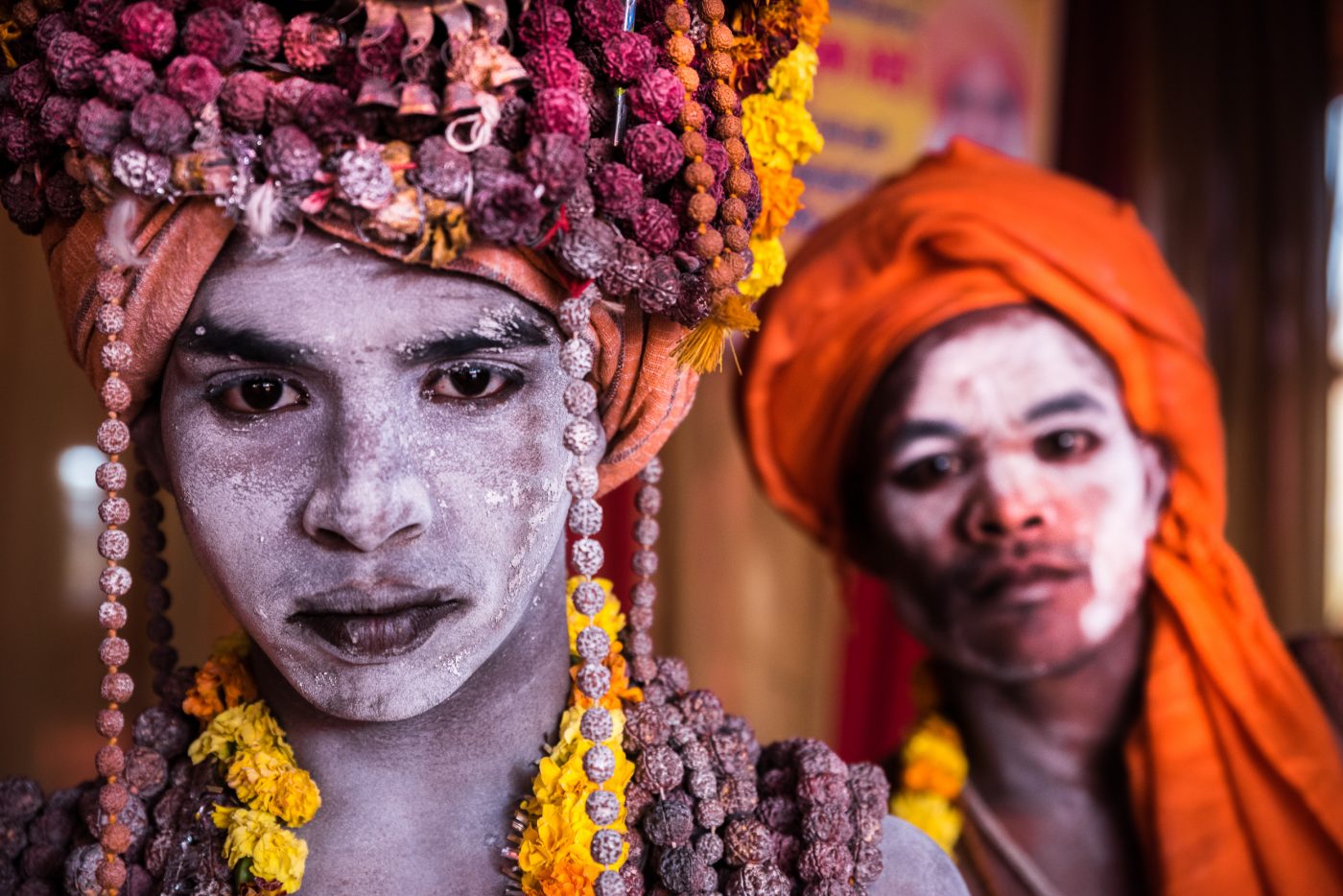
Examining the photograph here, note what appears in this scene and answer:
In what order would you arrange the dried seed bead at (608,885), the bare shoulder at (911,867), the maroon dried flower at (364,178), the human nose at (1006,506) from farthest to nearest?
the human nose at (1006,506) < the bare shoulder at (911,867) < the dried seed bead at (608,885) < the maroon dried flower at (364,178)

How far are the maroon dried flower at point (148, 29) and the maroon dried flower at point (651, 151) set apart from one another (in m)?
0.43

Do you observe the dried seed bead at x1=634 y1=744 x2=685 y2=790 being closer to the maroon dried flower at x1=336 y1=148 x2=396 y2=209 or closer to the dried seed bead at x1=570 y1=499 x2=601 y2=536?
the dried seed bead at x1=570 y1=499 x2=601 y2=536

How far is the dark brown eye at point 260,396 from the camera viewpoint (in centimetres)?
137

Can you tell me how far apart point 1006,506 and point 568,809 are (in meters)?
1.06

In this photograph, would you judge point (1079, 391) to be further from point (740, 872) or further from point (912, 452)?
point (740, 872)

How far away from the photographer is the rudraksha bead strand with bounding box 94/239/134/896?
1.36 metres

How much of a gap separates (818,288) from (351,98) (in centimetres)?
126

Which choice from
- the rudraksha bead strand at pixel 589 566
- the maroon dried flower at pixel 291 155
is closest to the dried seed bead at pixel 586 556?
the rudraksha bead strand at pixel 589 566

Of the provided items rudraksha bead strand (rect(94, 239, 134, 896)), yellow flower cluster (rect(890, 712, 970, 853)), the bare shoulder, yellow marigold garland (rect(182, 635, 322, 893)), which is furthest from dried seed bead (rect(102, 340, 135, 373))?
yellow flower cluster (rect(890, 712, 970, 853))

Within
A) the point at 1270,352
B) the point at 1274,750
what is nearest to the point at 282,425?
the point at 1274,750

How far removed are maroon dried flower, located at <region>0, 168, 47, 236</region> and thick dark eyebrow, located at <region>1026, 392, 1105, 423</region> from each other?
147cm

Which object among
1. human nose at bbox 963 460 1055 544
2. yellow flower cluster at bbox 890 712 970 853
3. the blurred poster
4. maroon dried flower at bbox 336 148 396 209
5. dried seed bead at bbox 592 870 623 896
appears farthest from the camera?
the blurred poster

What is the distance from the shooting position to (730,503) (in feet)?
11.5

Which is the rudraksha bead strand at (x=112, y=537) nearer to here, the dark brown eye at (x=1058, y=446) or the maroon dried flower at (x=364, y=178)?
the maroon dried flower at (x=364, y=178)
